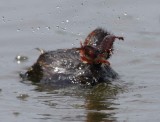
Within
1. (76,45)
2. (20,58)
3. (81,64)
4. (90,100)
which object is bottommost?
(90,100)

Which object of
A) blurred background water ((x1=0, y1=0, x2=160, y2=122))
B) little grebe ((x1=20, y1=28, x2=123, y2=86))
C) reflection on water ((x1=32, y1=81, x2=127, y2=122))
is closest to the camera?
reflection on water ((x1=32, y1=81, x2=127, y2=122))

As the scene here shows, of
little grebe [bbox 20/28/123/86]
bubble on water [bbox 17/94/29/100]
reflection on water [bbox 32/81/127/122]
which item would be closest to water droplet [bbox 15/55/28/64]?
little grebe [bbox 20/28/123/86]

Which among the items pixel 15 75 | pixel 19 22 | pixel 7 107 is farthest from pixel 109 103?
pixel 19 22

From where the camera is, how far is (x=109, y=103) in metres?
7.73

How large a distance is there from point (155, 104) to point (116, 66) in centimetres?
236

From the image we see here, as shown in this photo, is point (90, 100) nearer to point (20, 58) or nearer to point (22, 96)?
point (22, 96)

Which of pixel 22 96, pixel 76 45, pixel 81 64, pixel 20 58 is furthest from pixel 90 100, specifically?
pixel 76 45

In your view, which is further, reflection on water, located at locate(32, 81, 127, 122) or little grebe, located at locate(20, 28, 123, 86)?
little grebe, located at locate(20, 28, 123, 86)

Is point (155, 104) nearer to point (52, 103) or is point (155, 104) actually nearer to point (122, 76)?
point (52, 103)

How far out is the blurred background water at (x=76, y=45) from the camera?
7.33 m

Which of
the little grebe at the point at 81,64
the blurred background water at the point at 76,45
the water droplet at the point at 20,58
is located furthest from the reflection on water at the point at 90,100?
the water droplet at the point at 20,58

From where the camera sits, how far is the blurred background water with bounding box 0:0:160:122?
24.1 feet

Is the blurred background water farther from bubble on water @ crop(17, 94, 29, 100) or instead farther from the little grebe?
the little grebe

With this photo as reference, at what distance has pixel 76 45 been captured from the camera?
10.9 m
